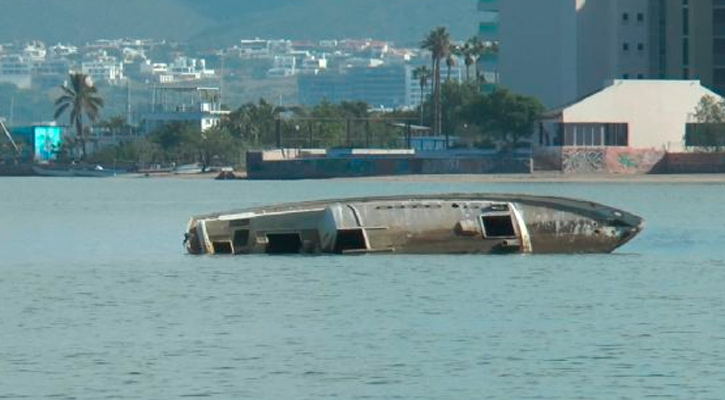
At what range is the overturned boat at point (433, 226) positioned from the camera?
8025 centimetres

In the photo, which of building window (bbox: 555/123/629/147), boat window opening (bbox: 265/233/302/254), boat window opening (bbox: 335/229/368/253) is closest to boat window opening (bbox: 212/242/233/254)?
boat window opening (bbox: 265/233/302/254)

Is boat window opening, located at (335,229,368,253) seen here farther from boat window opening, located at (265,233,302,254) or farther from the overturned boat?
boat window opening, located at (265,233,302,254)

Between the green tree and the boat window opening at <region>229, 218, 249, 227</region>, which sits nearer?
the boat window opening at <region>229, 218, 249, 227</region>

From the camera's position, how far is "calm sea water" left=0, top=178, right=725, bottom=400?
4756cm

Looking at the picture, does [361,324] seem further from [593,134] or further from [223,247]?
[593,134]

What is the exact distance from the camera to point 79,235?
110000 millimetres

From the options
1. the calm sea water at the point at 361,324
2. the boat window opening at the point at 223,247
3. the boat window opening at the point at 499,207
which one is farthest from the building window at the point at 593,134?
the boat window opening at the point at 499,207

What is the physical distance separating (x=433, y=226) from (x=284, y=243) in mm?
5742

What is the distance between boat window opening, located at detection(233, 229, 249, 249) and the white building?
108m

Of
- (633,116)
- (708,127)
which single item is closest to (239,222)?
(708,127)

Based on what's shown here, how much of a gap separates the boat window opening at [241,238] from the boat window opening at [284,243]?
851mm

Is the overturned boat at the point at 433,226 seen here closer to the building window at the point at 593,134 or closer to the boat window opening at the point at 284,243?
the boat window opening at the point at 284,243

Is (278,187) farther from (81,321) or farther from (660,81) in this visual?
(81,321)

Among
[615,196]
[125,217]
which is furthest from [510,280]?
[615,196]
